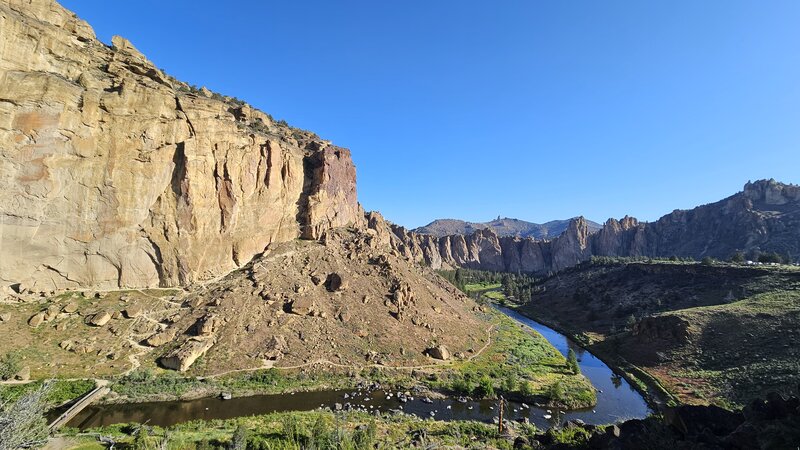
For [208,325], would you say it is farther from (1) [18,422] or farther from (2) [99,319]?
(1) [18,422]

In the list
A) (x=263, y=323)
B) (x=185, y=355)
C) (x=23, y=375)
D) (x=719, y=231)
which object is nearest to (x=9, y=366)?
(x=23, y=375)

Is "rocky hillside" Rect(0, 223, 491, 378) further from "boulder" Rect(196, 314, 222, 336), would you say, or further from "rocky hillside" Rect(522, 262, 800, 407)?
"rocky hillside" Rect(522, 262, 800, 407)

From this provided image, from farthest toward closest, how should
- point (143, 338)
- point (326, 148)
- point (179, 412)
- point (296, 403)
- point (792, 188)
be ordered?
point (792, 188) → point (326, 148) → point (143, 338) → point (296, 403) → point (179, 412)

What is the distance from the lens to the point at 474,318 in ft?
234

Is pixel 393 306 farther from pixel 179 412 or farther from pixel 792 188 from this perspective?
pixel 792 188

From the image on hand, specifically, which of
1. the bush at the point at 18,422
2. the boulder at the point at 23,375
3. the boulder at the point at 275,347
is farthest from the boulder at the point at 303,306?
the bush at the point at 18,422

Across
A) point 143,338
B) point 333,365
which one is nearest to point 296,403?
point 333,365

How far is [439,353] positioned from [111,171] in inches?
1913

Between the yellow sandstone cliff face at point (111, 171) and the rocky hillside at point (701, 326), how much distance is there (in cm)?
6063

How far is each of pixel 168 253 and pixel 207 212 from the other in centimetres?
764

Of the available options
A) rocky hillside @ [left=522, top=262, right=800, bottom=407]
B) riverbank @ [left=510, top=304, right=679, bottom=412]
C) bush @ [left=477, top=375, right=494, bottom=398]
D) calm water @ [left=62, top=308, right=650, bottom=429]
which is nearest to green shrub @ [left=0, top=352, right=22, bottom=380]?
calm water @ [left=62, top=308, right=650, bottom=429]

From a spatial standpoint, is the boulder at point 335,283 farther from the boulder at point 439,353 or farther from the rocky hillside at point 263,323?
the boulder at point 439,353

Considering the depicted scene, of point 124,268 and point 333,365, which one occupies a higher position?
point 124,268

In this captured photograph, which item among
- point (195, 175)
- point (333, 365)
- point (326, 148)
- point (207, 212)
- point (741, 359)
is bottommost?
point (741, 359)
